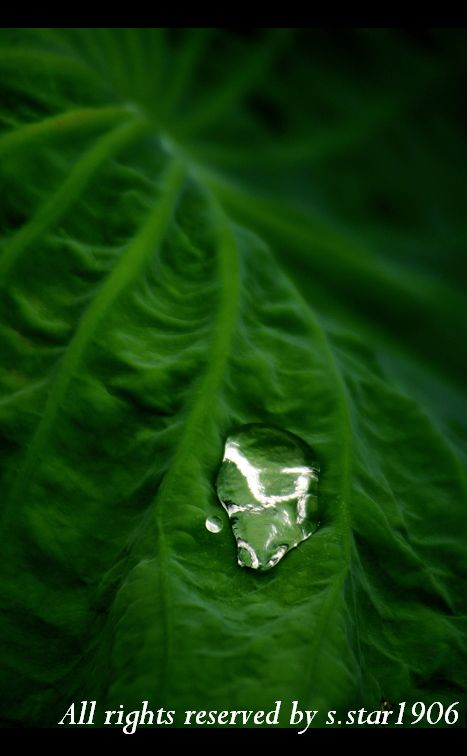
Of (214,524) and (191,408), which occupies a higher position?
(191,408)

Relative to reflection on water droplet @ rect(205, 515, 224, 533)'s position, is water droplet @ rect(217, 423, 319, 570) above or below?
above

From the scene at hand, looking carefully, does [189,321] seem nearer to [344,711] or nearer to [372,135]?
[344,711]

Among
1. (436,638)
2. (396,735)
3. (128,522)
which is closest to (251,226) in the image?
(128,522)
